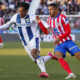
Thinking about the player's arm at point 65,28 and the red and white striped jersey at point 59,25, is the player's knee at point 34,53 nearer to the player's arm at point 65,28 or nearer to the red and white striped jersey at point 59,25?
the red and white striped jersey at point 59,25

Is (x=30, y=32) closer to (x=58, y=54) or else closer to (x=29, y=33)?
(x=29, y=33)

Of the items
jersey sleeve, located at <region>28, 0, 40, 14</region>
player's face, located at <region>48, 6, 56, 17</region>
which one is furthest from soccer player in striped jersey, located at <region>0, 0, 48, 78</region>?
jersey sleeve, located at <region>28, 0, 40, 14</region>

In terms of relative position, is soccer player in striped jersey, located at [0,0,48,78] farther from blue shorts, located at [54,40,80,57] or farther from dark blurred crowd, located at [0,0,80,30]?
dark blurred crowd, located at [0,0,80,30]

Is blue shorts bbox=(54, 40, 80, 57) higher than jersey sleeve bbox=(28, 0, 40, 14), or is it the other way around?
blue shorts bbox=(54, 40, 80, 57)

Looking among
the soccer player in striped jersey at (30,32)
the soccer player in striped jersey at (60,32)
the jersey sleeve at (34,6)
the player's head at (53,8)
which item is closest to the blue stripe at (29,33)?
the soccer player in striped jersey at (30,32)

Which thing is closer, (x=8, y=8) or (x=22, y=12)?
(x=22, y=12)

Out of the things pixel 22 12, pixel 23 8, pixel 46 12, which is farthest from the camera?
pixel 46 12

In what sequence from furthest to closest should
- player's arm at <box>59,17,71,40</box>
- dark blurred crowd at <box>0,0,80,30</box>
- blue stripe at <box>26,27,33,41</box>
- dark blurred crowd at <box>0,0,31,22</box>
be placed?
dark blurred crowd at <box>0,0,80,30</box> → dark blurred crowd at <box>0,0,31,22</box> → blue stripe at <box>26,27,33,41</box> → player's arm at <box>59,17,71,40</box>

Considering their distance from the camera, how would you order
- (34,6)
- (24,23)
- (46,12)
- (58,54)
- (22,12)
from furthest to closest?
(34,6) < (46,12) < (24,23) < (22,12) < (58,54)

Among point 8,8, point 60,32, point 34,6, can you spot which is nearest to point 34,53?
point 60,32

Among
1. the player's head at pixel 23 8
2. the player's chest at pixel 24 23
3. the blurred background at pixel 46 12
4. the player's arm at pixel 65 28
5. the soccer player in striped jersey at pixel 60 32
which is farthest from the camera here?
the blurred background at pixel 46 12

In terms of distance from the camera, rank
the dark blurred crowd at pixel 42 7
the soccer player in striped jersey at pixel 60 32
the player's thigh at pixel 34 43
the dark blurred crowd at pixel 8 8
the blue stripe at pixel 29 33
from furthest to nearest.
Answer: the dark blurred crowd at pixel 42 7
the dark blurred crowd at pixel 8 8
the blue stripe at pixel 29 33
the player's thigh at pixel 34 43
the soccer player in striped jersey at pixel 60 32

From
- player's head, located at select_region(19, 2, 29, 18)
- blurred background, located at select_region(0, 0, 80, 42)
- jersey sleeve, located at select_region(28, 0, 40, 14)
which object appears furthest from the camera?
jersey sleeve, located at select_region(28, 0, 40, 14)

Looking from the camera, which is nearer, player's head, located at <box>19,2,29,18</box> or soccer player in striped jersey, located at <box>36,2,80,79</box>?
soccer player in striped jersey, located at <box>36,2,80,79</box>
